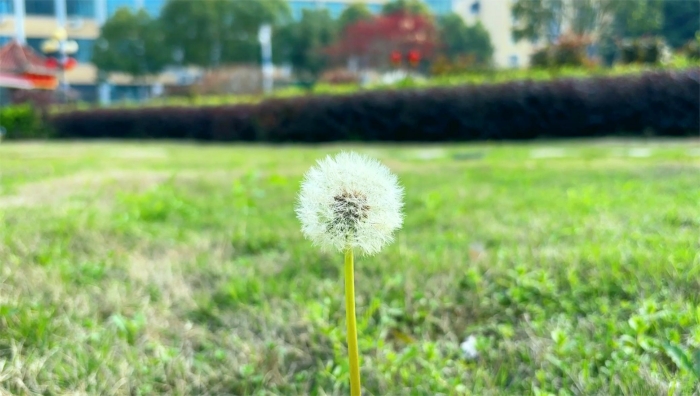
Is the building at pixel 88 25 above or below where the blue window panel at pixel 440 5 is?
below

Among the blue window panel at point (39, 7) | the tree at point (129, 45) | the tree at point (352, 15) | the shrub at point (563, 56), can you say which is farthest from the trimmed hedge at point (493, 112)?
the blue window panel at point (39, 7)

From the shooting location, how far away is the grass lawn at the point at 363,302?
1179mm

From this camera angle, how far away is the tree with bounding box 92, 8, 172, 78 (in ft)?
107

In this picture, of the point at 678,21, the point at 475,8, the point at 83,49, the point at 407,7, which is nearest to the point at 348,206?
the point at 678,21

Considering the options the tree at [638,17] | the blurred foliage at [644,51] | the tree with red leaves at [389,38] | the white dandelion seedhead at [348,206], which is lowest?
the white dandelion seedhead at [348,206]

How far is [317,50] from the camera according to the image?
3344cm

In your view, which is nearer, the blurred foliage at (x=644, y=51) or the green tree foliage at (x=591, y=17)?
the blurred foliage at (x=644, y=51)

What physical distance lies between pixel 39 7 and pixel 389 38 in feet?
82.1

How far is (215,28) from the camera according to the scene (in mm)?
33719

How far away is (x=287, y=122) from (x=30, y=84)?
271 inches

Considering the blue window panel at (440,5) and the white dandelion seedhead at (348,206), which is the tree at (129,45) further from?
the white dandelion seedhead at (348,206)

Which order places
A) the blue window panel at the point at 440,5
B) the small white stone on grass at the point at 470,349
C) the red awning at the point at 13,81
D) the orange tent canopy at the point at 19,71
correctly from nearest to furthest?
1. the small white stone on grass at the point at 470,349
2. the red awning at the point at 13,81
3. the orange tent canopy at the point at 19,71
4. the blue window panel at the point at 440,5

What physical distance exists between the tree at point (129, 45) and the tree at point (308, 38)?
24.6ft

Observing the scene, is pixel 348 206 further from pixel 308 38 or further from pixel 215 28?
pixel 308 38
